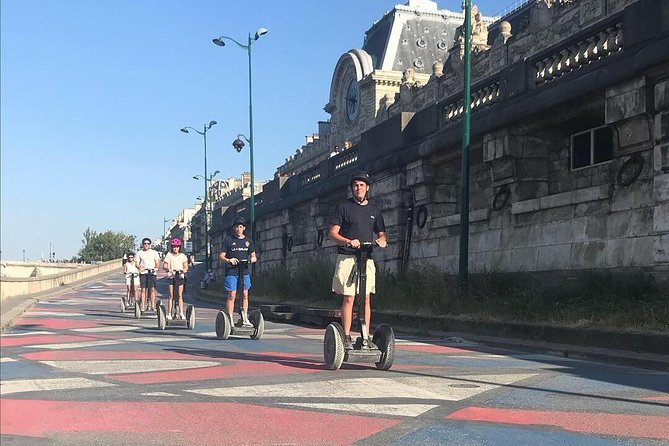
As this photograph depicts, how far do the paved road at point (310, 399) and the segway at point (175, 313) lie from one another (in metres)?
3.39

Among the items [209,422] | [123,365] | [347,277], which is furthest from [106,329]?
[209,422]

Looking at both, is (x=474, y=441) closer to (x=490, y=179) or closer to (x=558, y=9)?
(x=490, y=179)

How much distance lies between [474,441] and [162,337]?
7790 millimetres

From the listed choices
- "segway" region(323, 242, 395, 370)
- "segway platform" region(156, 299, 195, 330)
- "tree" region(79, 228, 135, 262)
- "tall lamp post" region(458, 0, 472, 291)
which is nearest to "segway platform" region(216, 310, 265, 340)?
"segway platform" region(156, 299, 195, 330)

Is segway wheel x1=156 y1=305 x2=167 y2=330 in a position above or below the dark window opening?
below

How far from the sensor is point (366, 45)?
64.2m

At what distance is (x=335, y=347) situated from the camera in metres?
6.99

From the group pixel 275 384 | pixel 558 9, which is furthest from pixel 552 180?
pixel 275 384

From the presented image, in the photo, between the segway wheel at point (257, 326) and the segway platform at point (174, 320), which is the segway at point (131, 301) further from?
the segway wheel at point (257, 326)

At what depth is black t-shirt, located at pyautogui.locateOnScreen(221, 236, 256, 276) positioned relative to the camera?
10484 millimetres

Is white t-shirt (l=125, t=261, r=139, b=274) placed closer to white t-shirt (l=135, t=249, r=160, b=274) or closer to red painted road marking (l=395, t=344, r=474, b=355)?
white t-shirt (l=135, t=249, r=160, b=274)

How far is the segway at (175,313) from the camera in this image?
41.8 feet

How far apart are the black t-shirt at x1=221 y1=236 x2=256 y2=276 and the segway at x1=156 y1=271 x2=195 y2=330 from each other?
2550 millimetres

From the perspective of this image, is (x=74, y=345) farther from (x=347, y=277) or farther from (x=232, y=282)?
(x=347, y=277)
